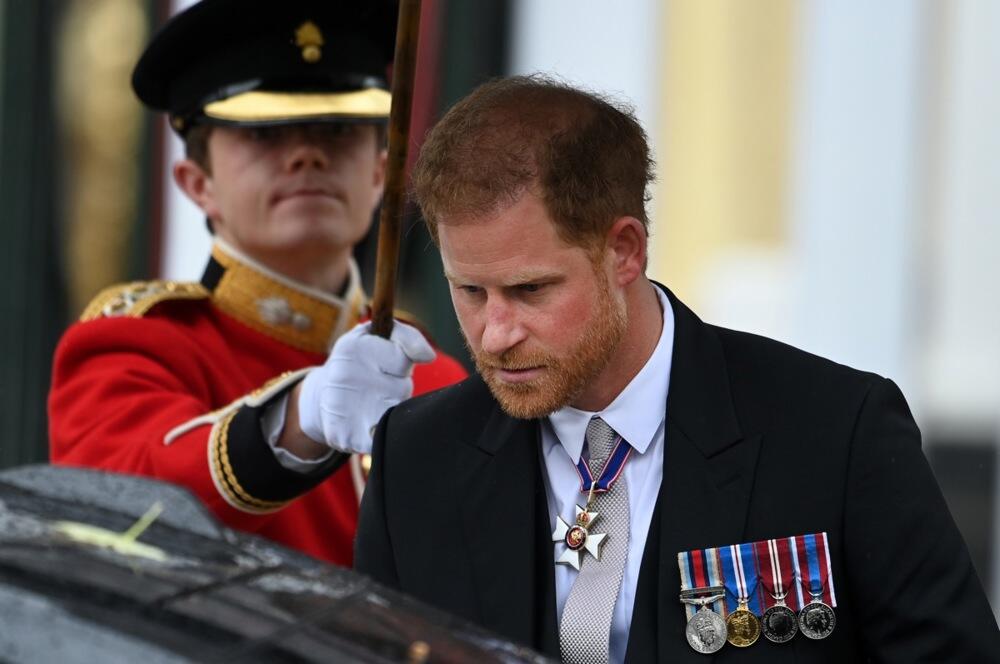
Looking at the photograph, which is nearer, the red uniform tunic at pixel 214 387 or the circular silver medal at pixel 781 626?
the circular silver medal at pixel 781 626

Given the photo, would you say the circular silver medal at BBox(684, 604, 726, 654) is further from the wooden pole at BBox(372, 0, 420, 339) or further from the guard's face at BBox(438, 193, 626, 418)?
the wooden pole at BBox(372, 0, 420, 339)

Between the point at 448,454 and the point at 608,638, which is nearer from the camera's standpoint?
the point at 608,638

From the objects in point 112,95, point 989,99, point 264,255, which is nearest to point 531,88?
point 264,255

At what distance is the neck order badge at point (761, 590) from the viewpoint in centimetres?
255

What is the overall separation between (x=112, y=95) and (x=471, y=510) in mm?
4936

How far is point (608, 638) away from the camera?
2.57 metres

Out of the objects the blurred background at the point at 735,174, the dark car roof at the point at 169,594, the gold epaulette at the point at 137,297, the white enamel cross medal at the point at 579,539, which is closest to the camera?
the dark car roof at the point at 169,594

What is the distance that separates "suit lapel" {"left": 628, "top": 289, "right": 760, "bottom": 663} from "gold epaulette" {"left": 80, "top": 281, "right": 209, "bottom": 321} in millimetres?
1296

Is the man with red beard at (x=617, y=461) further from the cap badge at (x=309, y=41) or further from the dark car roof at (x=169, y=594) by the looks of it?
the cap badge at (x=309, y=41)

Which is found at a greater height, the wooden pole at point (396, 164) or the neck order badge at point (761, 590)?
the wooden pole at point (396, 164)

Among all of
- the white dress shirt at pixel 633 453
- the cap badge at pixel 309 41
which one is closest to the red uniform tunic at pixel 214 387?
the cap badge at pixel 309 41

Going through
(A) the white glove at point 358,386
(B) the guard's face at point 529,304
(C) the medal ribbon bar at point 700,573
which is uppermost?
(B) the guard's face at point 529,304

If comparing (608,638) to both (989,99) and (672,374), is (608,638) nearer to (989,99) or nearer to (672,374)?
(672,374)

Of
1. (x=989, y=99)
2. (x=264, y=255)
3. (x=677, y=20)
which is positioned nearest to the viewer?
(x=264, y=255)
